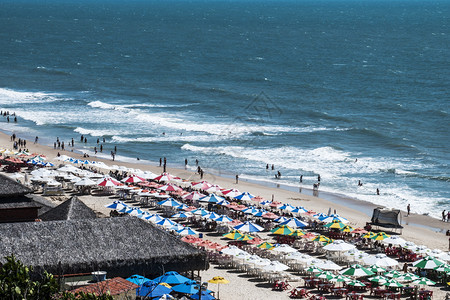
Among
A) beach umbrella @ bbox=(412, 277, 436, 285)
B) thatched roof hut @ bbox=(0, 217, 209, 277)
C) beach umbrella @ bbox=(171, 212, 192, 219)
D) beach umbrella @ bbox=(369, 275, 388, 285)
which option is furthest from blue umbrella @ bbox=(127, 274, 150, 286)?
beach umbrella @ bbox=(171, 212, 192, 219)

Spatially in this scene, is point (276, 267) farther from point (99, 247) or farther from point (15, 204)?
point (15, 204)

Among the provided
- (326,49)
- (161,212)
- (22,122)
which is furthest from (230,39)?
(161,212)

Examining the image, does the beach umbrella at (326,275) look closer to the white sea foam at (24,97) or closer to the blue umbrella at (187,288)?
the blue umbrella at (187,288)

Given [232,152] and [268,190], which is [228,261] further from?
[232,152]

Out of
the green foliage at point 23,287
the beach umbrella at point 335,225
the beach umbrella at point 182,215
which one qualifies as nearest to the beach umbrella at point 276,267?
the beach umbrella at point 335,225

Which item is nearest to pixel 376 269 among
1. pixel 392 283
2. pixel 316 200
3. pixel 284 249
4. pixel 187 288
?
pixel 392 283

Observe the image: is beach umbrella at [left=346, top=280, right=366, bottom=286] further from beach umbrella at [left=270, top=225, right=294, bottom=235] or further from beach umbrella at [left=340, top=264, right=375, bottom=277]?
beach umbrella at [left=270, top=225, right=294, bottom=235]
